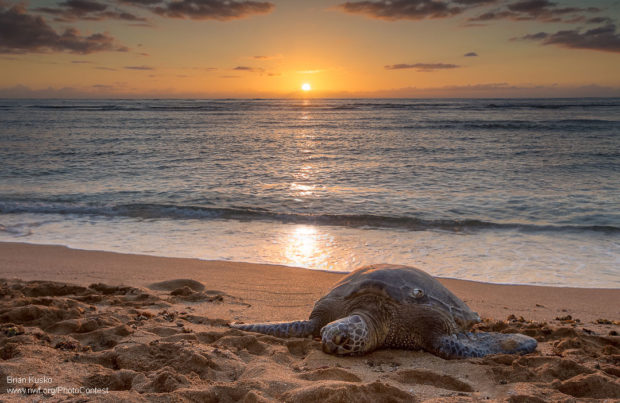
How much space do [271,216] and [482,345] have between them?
672cm

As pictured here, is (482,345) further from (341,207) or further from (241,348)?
(341,207)

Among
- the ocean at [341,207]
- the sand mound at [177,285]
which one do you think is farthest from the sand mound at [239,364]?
the ocean at [341,207]

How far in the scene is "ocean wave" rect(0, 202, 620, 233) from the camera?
8.73m

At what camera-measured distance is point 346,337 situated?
3.55m

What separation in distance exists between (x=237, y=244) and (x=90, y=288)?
281 cm

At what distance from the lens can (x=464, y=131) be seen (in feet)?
105

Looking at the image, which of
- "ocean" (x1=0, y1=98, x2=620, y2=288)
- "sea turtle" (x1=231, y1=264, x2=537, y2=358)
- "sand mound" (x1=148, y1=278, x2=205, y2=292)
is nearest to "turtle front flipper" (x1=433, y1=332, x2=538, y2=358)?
"sea turtle" (x1=231, y1=264, x2=537, y2=358)

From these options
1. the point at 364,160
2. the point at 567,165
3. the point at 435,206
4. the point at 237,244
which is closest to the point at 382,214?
the point at 435,206

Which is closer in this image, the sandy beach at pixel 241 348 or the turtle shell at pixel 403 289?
the sandy beach at pixel 241 348

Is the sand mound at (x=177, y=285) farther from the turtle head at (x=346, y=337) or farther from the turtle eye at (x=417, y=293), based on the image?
the turtle eye at (x=417, y=293)

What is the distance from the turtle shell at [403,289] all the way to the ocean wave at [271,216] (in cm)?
462

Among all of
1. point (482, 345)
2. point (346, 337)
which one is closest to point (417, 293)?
point (482, 345)

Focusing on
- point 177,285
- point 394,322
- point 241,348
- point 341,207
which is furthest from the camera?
point 341,207

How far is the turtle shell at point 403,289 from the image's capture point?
3.92 metres
